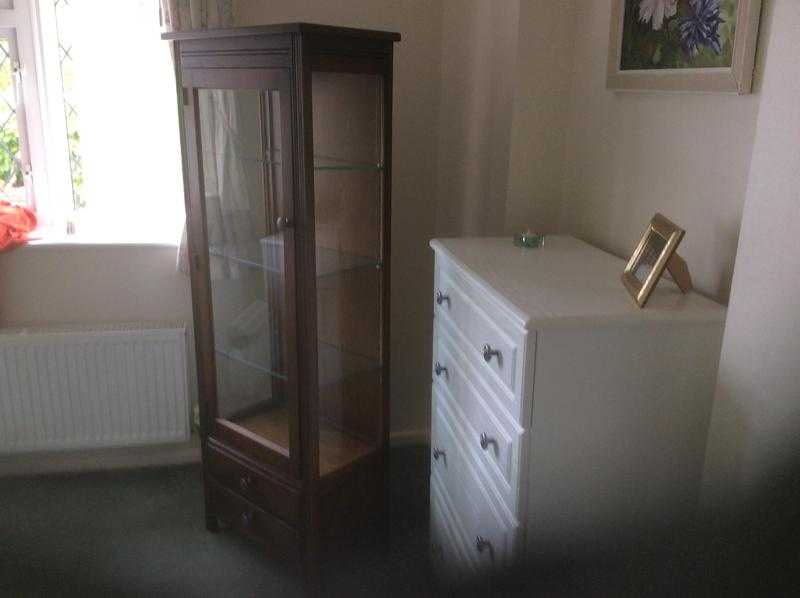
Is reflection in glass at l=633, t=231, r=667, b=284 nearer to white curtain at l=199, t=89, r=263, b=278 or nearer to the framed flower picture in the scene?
the framed flower picture

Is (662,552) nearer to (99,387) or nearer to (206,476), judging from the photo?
(206,476)

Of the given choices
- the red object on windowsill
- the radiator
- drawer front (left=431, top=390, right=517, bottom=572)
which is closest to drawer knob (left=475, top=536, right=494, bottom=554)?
drawer front (left=431, top=390, right=517, bottom=572)

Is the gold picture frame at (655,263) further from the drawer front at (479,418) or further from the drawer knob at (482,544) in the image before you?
the drawer knob at (482,544)

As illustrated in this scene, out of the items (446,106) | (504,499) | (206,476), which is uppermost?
(446,106)

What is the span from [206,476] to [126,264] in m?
0.81

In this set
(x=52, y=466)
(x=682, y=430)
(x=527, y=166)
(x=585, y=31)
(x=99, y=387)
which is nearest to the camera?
(x=682, y=430)

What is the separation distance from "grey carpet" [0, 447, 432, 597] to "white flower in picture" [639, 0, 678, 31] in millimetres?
1622

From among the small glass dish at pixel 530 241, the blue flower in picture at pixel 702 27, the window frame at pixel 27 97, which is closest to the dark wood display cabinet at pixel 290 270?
the small glass dish at pixel 530 241

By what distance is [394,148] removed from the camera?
8.59 ft

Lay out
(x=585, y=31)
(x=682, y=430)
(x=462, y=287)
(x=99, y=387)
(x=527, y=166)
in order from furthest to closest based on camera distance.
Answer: (x=99, y=387)
(x=527, y=166)
(x=585, y=31)
(x=462, y=287)
(x=682, y=430)

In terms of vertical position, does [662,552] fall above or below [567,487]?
above

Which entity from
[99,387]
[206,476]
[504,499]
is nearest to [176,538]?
[206,476]

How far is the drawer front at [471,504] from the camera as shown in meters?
1.52

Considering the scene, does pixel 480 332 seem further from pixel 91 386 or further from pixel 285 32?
pixel 91 386
